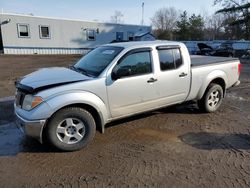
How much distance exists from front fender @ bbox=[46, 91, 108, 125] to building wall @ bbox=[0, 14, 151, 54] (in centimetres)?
2434

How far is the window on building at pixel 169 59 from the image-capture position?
5.47 m

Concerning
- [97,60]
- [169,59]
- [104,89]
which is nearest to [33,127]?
[104,89]

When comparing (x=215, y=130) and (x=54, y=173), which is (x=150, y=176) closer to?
(x=54, y=173)

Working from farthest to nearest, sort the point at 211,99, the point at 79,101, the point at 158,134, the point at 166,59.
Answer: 1. the point at 211,99
2. the point at 166,59
3. the point at 158,134
4. the point at 79,101

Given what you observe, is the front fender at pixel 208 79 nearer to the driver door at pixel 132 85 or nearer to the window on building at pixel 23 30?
the driver door at pixel 132 85

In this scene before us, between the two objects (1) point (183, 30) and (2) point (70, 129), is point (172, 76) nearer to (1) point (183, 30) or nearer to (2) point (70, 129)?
(2) point (70, 129)

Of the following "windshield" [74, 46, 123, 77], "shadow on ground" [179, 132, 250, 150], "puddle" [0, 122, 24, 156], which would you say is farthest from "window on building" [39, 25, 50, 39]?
"shadow on ground" [179, 132, 250, 150]

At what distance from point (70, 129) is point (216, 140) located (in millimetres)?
2621

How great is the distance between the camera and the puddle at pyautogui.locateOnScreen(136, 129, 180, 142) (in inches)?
198

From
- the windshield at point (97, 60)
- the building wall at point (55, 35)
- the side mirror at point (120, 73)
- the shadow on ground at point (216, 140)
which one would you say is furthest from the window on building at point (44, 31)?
the shadow on ground at point (216, 140)

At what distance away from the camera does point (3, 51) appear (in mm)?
26984

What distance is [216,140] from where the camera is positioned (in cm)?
494

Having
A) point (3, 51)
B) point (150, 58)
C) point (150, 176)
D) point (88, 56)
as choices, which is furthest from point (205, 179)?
point (3, 51)

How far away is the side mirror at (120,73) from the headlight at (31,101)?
1323 millimetres
